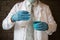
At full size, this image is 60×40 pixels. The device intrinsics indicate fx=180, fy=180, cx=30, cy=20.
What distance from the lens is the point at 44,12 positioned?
123cm

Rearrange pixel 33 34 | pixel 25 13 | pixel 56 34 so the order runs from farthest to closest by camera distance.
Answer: pixel 56 34
pixel 33 34
pixel 25 13

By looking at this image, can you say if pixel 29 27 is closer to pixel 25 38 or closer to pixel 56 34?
pixel 25 38

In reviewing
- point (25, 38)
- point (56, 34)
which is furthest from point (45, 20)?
point (56, 34)

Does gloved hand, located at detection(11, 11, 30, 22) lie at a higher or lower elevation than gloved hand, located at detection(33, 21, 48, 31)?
higher

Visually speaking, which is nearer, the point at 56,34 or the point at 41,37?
the point at 41,37

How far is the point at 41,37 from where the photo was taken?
3.92ft

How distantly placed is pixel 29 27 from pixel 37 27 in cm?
8

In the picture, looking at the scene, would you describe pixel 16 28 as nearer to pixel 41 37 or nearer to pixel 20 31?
pixel 20 31

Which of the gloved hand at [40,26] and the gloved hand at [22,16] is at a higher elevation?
the gloved hand at [22,16]

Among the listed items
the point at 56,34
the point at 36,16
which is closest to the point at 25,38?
the point at 36,16

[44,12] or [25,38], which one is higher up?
[44,12]

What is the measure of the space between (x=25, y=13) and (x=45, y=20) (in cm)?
20

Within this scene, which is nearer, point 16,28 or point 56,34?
point 16,28

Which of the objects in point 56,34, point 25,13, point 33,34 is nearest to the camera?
point 25,13
